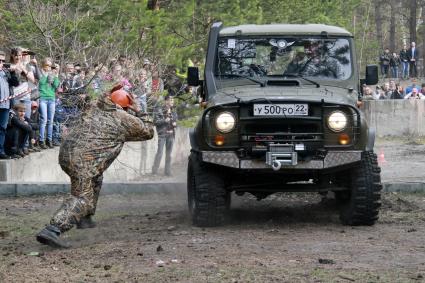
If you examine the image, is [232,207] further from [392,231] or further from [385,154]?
[385,154]

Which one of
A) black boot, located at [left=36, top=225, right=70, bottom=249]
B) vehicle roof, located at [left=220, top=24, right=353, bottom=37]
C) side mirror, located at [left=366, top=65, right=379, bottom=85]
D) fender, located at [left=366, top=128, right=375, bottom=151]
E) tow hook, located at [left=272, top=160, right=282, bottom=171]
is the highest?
vehicle roof, located at [left=220, top=24, right=353, bottom=37]

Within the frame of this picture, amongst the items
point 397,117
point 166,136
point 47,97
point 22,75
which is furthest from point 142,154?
point 397,117

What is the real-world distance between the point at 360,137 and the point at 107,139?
2.77 metres

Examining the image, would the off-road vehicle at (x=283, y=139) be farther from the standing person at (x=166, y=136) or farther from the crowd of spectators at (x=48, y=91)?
the standing person at (x=166, y=136)

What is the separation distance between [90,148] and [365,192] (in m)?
3.11

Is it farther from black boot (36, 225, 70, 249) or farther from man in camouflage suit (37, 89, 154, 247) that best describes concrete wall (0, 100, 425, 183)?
black boot (36, 225, 70, 249)

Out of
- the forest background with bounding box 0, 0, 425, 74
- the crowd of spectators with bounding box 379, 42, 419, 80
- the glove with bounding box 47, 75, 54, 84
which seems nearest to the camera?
the glove with bounding box 47, 75, 54, 84

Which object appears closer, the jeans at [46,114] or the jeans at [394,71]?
the jeans at [46,114]

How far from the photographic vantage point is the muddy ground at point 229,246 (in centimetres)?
794

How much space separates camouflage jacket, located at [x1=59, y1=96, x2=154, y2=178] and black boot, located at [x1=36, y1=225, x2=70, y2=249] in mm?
649

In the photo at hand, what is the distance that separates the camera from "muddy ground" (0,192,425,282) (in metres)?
7.94

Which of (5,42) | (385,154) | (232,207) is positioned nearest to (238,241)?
(232,207)

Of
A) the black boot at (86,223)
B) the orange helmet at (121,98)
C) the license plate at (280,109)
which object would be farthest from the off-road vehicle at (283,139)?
the black boot at (86,223)

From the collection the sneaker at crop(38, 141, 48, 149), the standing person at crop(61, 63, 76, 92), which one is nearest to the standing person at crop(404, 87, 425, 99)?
the sneaker at crop(38, 141, 48, 149)
